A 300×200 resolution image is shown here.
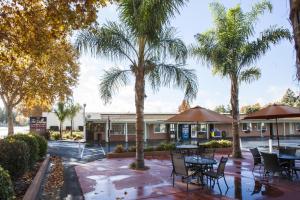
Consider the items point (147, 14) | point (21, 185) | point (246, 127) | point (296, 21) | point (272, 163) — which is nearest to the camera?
point (296, 21)

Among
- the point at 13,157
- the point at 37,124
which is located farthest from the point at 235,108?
the point at 37,124

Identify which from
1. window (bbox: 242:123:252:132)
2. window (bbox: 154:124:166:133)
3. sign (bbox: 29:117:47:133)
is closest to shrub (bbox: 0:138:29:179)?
sign (bbox: 29:117:47:133)

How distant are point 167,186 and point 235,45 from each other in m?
10.5

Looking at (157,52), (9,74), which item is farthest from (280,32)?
Answer: (9,74)

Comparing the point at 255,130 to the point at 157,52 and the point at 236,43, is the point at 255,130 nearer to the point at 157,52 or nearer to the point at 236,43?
the point at 236,43

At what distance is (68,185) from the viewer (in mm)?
10836

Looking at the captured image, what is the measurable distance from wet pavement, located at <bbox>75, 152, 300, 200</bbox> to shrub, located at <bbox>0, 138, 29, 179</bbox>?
215 cm

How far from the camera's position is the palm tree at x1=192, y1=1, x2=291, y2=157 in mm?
17000

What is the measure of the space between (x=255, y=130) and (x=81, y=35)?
36.3 metres

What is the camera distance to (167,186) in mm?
10172

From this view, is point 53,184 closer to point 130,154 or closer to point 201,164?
point 201,164

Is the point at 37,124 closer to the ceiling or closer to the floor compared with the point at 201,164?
closer to the ceiling

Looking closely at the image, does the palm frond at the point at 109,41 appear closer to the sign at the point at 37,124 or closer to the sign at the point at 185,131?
the sign at the point at 37,124

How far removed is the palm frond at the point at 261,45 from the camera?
1677 centimetres
